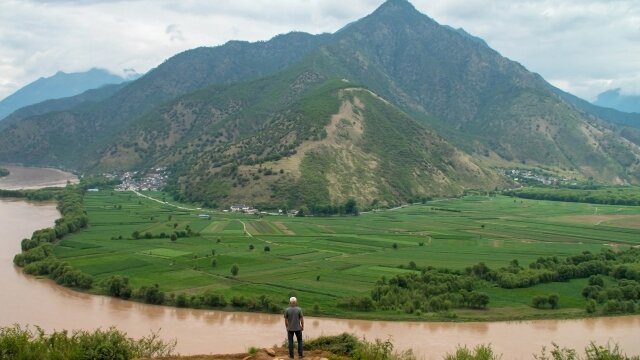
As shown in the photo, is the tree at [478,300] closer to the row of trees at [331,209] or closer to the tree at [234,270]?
the tree at [234,270]

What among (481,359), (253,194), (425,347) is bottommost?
(425,347)

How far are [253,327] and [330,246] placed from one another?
42780 mm

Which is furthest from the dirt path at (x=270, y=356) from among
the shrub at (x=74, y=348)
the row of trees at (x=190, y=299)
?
the row of trees at (x=190, y=299)

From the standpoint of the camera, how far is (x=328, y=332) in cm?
5828

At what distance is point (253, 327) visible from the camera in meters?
60.5

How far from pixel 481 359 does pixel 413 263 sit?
4996cm

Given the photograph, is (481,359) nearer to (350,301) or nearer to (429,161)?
(350,301)

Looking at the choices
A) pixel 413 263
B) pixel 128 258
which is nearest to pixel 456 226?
pixel 413 263

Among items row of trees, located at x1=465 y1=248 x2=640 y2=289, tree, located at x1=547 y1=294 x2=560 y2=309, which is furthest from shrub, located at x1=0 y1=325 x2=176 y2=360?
row of trees, located at x1=465 y1=248 x2=640 y2=289

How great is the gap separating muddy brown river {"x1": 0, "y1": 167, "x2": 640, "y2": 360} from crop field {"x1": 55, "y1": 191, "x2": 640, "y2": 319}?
393 centimetres

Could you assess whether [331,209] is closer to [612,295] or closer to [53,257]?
[53,257]

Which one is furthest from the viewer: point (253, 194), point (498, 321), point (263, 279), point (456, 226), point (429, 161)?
point (429, 161)

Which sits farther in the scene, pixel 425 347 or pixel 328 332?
pixel 328 332

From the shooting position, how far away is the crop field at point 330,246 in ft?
242
